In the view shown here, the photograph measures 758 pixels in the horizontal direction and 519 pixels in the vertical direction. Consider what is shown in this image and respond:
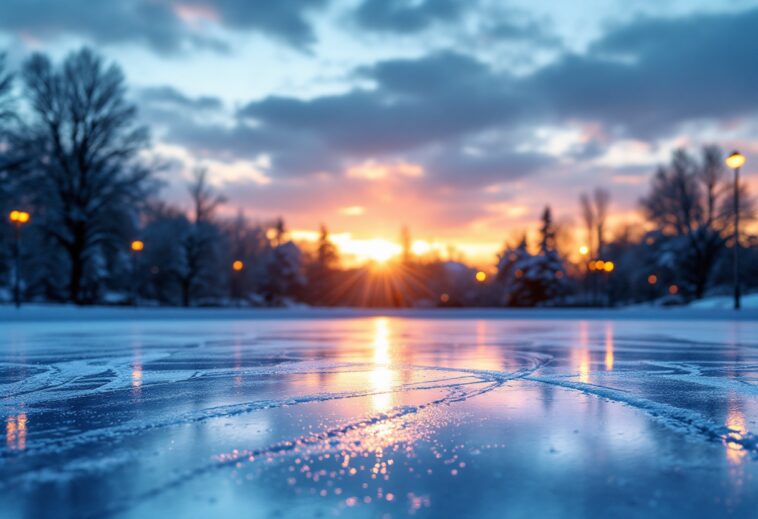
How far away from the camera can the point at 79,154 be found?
107 feet

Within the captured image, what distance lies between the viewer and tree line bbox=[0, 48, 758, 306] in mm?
31750

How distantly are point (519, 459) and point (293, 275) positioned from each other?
2673 inches

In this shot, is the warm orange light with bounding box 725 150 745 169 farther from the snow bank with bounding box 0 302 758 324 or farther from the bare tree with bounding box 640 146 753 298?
the bare tree with bounding box 640 146 753 298

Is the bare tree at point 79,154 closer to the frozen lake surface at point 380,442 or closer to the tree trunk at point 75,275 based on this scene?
the tree trunk at point 75,275

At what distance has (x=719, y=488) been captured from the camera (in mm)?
2910

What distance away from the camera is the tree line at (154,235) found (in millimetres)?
31750

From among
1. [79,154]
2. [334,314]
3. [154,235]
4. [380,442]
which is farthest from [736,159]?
[154,235]

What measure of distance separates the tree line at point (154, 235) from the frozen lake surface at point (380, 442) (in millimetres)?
25533

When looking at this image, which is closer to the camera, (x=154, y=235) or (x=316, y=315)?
(x=316, y=315)

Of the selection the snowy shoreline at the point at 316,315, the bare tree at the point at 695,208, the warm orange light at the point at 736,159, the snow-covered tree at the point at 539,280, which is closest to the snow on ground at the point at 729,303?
the snowy shoreline at the point at 316,315

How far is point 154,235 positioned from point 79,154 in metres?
39.3

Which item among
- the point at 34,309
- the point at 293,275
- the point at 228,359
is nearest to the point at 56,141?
the point at 34,309

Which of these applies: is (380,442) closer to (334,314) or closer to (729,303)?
(334,314)

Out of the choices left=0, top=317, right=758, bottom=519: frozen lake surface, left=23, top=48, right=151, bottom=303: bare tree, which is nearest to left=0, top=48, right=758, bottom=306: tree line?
left=23, top=48, right=151, bottom=303: bare tree
